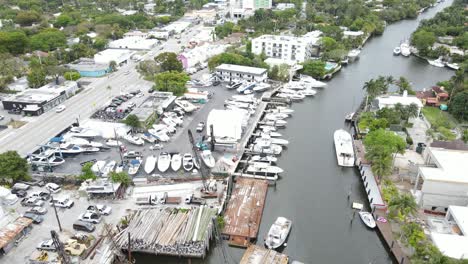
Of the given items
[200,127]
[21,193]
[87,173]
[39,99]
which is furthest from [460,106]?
[39,99]

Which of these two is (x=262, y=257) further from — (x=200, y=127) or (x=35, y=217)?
(x=200, y=127)

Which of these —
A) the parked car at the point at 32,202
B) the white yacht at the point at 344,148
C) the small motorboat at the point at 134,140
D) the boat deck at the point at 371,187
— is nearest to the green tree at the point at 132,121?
the small motorboat at the point at 134,140

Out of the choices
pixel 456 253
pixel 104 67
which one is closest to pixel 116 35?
pixel 104 67

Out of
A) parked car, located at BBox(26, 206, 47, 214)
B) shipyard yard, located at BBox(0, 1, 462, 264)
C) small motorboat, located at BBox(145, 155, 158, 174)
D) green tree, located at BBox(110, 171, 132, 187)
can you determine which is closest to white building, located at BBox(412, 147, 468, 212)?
shipyard yard, located at BBox(0, 1, 462, 264)

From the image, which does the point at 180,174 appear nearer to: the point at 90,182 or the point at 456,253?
the point at 90,182

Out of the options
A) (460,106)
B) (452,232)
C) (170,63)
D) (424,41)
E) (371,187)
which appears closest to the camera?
(452,232)

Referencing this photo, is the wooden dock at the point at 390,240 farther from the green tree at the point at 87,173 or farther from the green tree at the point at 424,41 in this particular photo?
the green tree at the point at 424,41
